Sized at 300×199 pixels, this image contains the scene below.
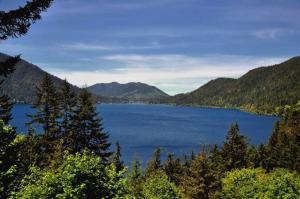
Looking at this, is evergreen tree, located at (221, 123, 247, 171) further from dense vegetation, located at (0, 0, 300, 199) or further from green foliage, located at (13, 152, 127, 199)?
green foliage, located at (13, 152, 127, 199)

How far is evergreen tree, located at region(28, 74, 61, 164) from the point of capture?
158 feet

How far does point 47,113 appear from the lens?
4919 cm

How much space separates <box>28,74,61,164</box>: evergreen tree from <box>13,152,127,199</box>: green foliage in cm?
2544

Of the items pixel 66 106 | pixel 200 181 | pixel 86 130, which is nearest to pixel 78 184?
pixel 86 130

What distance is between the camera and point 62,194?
20.8 m

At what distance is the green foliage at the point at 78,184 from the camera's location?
2133cm

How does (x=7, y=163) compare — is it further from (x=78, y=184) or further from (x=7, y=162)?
(x=78, y=184)

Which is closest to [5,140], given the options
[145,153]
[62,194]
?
[62,194]

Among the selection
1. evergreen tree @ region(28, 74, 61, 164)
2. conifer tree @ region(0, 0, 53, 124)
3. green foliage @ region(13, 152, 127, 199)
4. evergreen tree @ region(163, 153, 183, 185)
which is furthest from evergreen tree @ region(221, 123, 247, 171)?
conifer tree @ region(0, 0, 53, 124)

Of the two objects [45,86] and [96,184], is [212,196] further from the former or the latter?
[96,184]

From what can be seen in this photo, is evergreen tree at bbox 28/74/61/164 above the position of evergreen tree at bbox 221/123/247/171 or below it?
above

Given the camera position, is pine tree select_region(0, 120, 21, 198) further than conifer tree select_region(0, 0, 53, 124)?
Yes

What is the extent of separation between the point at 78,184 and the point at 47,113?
2887 cm

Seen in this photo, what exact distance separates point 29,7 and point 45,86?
129 ft
